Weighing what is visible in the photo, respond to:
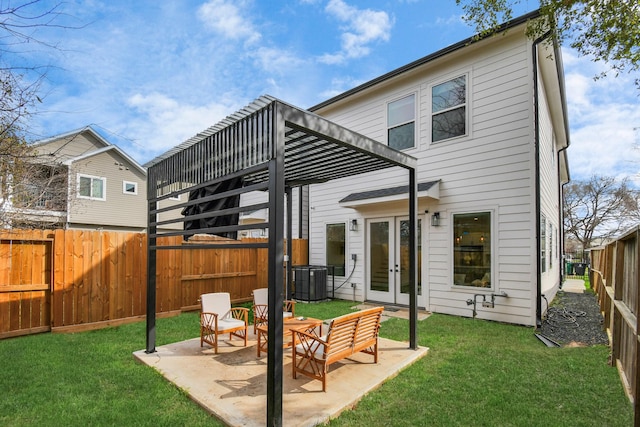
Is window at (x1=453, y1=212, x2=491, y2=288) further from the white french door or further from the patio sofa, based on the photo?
the patio sofa

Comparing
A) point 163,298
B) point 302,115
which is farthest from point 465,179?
point 163,298

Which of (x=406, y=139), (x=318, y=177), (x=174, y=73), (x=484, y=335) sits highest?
(x=174, y=73)

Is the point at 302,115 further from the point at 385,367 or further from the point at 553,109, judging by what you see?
the point at 553,109

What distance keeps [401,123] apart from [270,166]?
671 centimetres

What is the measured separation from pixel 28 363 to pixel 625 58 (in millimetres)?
9577

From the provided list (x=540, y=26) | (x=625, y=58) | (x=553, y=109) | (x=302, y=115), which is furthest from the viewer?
(x=553, y=109)

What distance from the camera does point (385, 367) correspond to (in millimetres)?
4484

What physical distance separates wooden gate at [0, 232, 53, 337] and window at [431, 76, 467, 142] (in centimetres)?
833

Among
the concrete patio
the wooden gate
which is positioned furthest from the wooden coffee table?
the wooden gate

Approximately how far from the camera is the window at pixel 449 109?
26.0 feet

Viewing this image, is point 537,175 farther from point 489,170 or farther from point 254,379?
point 254,379

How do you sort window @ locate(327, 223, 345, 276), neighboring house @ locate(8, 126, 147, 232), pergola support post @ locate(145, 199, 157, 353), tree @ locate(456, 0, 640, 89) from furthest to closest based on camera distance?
neighboring house @ locate(8, 126, 147, 232), window @ locate(327, 223, 345, 276), pergola support post @ locate(145, 199, 157, 353), tree @ locate(456, 0, 640, 89)

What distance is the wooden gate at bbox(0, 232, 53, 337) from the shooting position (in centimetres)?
579

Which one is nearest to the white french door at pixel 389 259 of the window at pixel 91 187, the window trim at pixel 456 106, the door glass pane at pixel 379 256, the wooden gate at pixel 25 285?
the door glass pane at pixel 379 256
